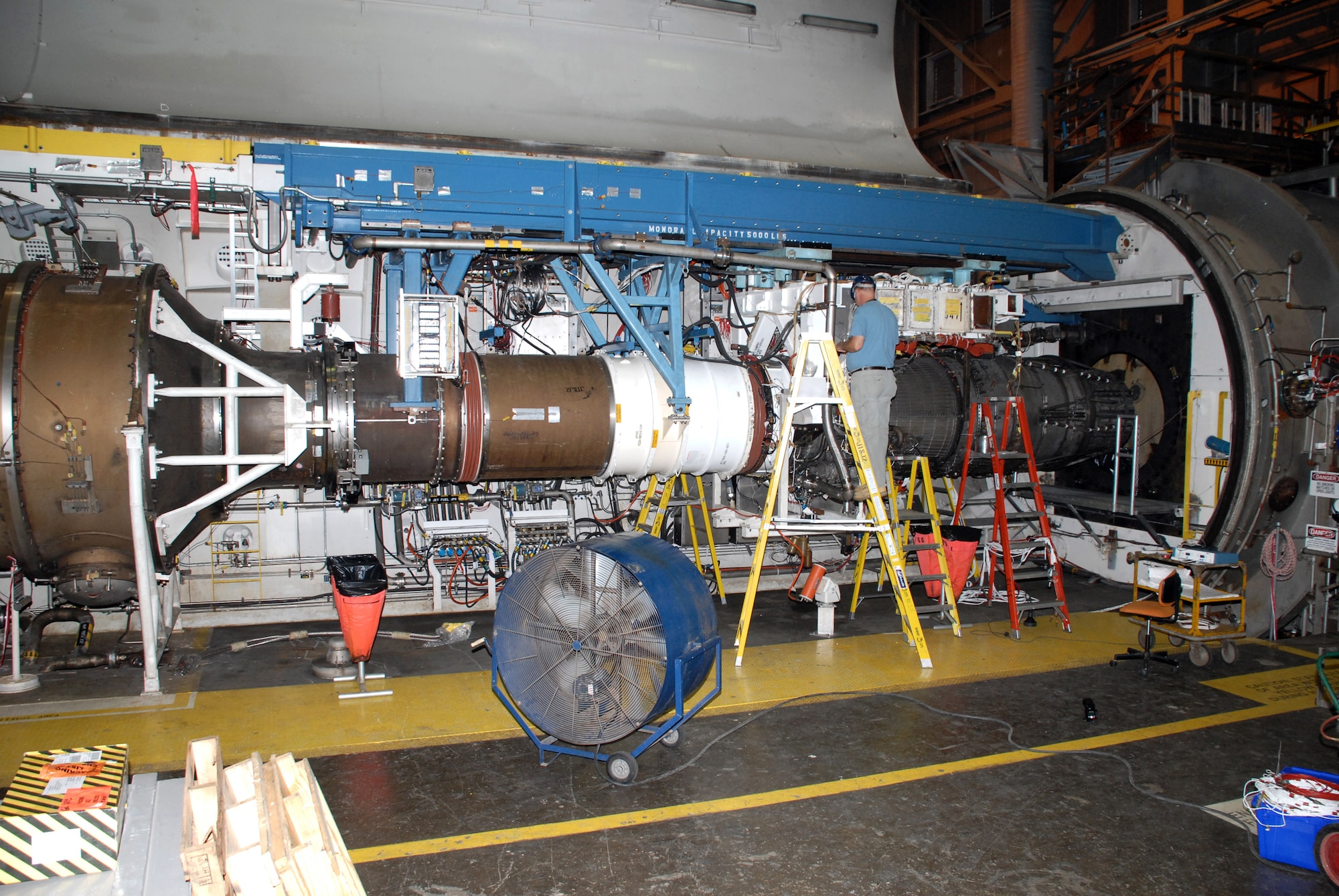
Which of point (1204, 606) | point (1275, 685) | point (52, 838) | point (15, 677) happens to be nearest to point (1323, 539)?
point (1204, 606)

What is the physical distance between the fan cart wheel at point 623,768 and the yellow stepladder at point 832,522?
1709 mm

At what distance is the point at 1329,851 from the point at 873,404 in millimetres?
3574

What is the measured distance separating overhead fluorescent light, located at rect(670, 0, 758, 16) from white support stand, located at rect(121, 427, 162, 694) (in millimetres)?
6674

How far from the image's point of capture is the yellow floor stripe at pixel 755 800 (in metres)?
3.52

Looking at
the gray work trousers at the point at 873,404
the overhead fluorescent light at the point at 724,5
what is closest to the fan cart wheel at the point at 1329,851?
the gray work trousers at the point at 873,404

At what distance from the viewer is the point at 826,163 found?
343 inches

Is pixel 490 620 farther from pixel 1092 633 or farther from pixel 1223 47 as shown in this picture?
pixel 1223 47

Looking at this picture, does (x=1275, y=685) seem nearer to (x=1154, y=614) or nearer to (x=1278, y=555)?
(x=1154, y=614)

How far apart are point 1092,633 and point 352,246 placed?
6.33 meters

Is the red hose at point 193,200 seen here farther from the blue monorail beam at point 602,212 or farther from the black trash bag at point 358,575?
the black trash bag at point 358,575

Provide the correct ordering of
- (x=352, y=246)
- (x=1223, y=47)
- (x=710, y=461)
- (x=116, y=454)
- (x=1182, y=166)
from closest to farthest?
(x=116, y=454)
(x=352, y=246)
(x=710, y=461)
(x=1182, y=166)
(x=1223, y=47)

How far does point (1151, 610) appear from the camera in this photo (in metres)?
5.96

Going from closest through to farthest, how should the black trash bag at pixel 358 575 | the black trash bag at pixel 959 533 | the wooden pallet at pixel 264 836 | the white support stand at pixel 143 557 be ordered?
1. the wooden pallet at pixel 264 836
2. the white support stand at pixel 143 557
3. the black trash bag at pixel 358 575
4. the black trash bag at pixel 959 533

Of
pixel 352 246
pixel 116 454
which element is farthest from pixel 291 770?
pixel 352 246
